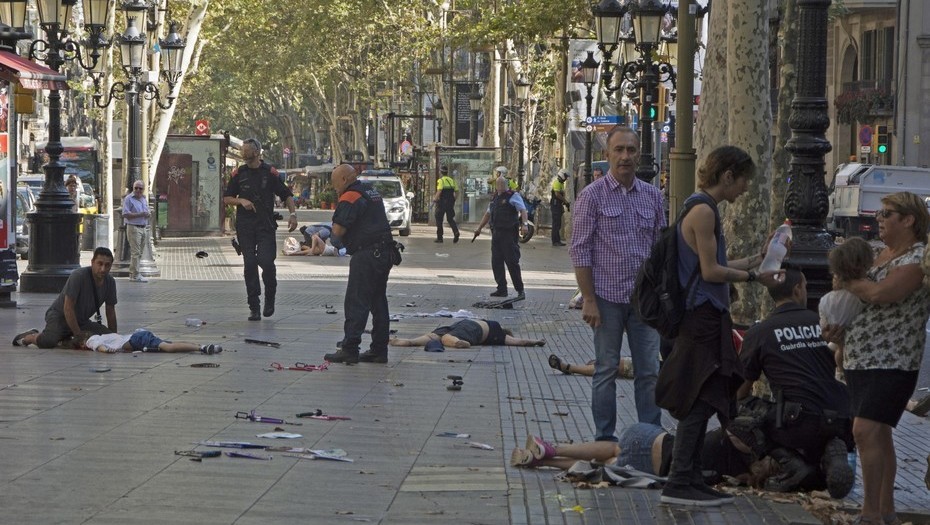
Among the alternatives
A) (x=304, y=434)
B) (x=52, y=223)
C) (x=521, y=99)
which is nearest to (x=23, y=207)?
(x=52, y=223)

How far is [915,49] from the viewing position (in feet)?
163

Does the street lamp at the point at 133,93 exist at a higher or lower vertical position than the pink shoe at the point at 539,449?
higher

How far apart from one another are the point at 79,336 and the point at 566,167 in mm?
33264

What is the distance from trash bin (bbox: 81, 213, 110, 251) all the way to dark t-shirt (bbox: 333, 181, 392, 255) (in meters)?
16.4

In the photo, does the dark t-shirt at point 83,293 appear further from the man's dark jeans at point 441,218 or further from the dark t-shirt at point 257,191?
the man's dark jeans at point 441,218

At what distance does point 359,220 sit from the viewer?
1334cm

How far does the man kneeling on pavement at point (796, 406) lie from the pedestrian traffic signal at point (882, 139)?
41958mm

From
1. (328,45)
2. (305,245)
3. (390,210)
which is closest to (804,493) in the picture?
(305,245)

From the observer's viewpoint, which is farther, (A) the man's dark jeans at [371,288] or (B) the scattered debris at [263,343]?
(B) the scattered debris at [263,343]

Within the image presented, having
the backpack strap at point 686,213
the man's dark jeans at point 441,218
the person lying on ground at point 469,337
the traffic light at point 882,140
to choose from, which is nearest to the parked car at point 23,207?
the man's dark jeans at point 441,218

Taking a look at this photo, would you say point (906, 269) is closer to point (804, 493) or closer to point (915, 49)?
point (804, 493)

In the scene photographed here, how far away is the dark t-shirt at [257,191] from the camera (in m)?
17.1

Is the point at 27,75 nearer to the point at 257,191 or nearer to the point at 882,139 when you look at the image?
the point at 257,191

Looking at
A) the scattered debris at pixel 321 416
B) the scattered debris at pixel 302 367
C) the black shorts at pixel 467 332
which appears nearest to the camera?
the scattered debris at pixel 321 416
